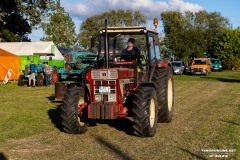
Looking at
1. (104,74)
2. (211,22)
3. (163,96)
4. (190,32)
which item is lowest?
(163,96)

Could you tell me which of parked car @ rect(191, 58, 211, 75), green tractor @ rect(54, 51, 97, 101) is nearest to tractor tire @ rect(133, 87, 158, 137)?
green tractor @ rect(54, 51, 97, 101)

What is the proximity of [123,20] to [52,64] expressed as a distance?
140ft

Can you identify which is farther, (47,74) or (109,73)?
(47,74)

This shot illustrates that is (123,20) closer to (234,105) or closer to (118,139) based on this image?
(234,105)

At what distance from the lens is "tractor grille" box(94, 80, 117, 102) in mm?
7964

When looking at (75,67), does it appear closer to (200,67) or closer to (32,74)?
(32,74)

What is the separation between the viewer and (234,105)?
1284 centimetres

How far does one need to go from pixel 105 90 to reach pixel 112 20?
2353 inches

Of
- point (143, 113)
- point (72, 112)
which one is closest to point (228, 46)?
point (143, 113)

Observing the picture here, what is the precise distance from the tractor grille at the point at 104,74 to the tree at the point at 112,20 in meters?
58.0

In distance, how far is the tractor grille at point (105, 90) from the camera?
7.96 meters

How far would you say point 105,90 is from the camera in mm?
8016

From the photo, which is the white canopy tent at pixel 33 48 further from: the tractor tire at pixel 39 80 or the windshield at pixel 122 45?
the windshield at pixel 122 45

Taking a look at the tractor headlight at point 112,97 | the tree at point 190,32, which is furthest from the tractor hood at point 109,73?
the tree at point 190,32
